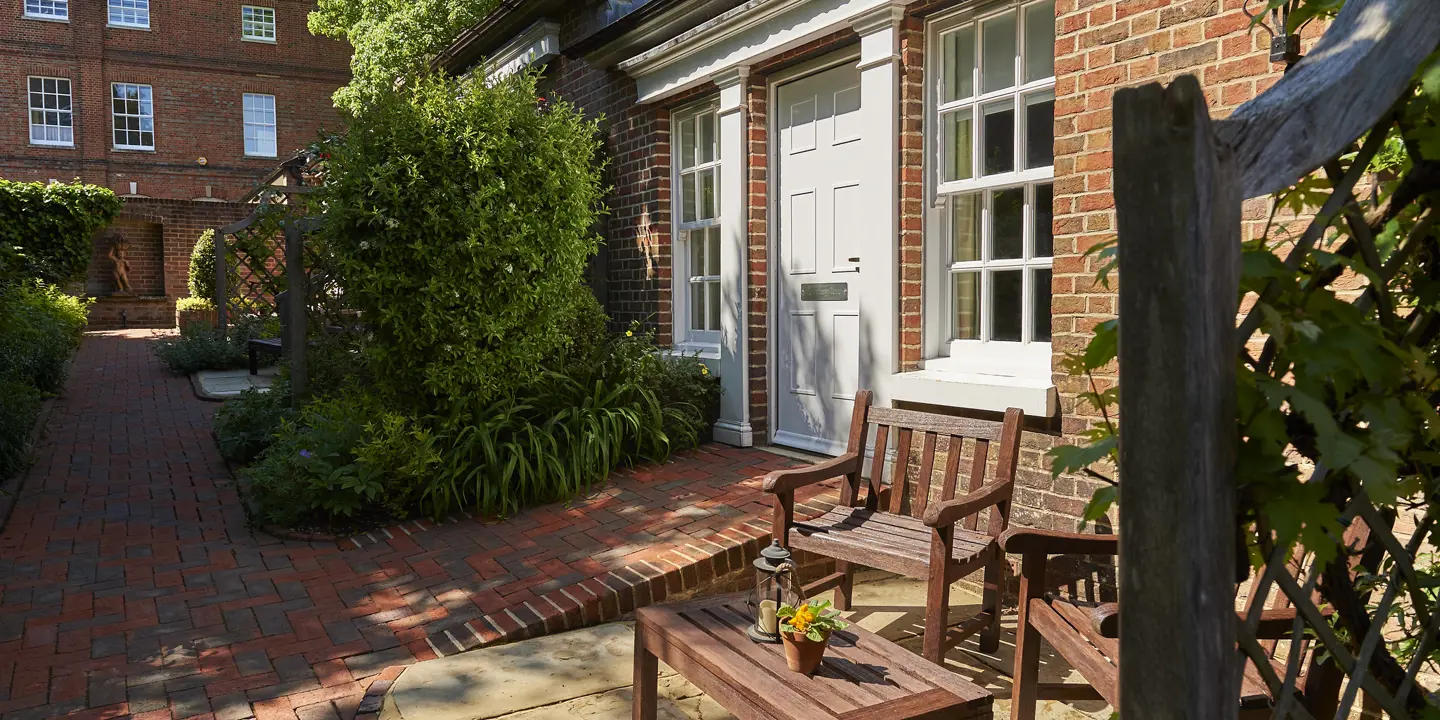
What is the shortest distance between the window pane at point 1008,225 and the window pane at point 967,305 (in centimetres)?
20

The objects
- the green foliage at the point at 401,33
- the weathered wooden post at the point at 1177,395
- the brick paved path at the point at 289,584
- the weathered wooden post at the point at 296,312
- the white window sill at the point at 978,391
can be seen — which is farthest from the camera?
the green foliage at the point at 401,33

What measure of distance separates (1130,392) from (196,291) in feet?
73.0

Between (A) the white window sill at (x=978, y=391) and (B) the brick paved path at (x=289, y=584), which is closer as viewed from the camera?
(B) the brick paved path at (x=289, y=584)

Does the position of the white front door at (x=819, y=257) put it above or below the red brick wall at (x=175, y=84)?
below

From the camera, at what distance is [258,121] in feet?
78.7

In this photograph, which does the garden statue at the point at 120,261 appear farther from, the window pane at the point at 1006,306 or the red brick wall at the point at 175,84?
the window pane at the point at 1006,306

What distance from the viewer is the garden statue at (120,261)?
22.5 m

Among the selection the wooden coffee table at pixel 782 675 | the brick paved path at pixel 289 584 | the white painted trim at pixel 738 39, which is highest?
the white painted trim at pixel 738 39

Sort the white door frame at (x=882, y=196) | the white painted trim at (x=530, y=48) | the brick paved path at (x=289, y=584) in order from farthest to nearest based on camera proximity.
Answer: the white painted trim at (x=530, y=48), the white door frame at (x=882, y=196), the brick paved path at (x=289, y=584)

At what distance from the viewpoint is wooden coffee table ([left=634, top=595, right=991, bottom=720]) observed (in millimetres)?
2350

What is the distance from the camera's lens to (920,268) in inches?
201

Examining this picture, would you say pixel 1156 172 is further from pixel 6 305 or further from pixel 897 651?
pixel 6 305

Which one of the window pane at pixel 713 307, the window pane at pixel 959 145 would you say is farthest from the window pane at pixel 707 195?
the window pane at pixel 959 145

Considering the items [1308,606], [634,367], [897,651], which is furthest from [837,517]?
[1308,606]
